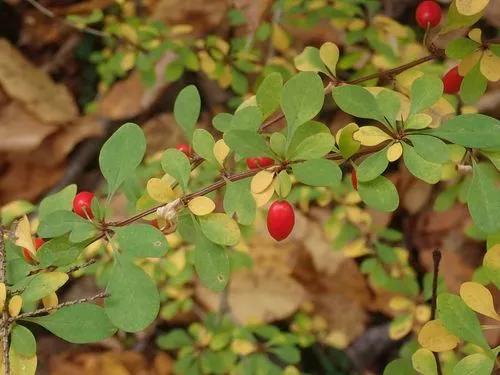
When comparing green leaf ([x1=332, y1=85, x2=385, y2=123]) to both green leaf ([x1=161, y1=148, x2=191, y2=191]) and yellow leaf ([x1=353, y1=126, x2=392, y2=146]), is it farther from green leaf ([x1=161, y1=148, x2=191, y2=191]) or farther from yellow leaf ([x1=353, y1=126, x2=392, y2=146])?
green leaf ([x1=161, y1=148, x2=191, y2=191])

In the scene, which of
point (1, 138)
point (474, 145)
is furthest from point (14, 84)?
point (474, 145)

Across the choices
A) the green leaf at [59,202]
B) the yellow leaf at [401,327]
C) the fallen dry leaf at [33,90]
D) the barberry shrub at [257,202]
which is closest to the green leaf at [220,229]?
the barberry shrub at [257,202]

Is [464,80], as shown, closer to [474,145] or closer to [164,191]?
[474,145]

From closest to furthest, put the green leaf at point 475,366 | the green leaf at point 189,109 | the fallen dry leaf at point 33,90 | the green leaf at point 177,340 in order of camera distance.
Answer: the green leaf at point 475,366, the green leaf at point 189,109, the green leaf at point 177,340, the fallen dry leaf at point 33,90

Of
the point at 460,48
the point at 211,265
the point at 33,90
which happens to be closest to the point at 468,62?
the point at 460,48

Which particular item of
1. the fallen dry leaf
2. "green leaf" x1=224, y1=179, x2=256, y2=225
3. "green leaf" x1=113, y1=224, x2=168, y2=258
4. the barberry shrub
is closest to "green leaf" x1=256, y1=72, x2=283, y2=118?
the barberry shrub

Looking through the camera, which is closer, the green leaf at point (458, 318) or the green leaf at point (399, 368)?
the green leaf at point (458, 318)

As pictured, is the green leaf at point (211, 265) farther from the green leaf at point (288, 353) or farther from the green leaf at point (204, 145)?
the green leaf at point (288, 353)
